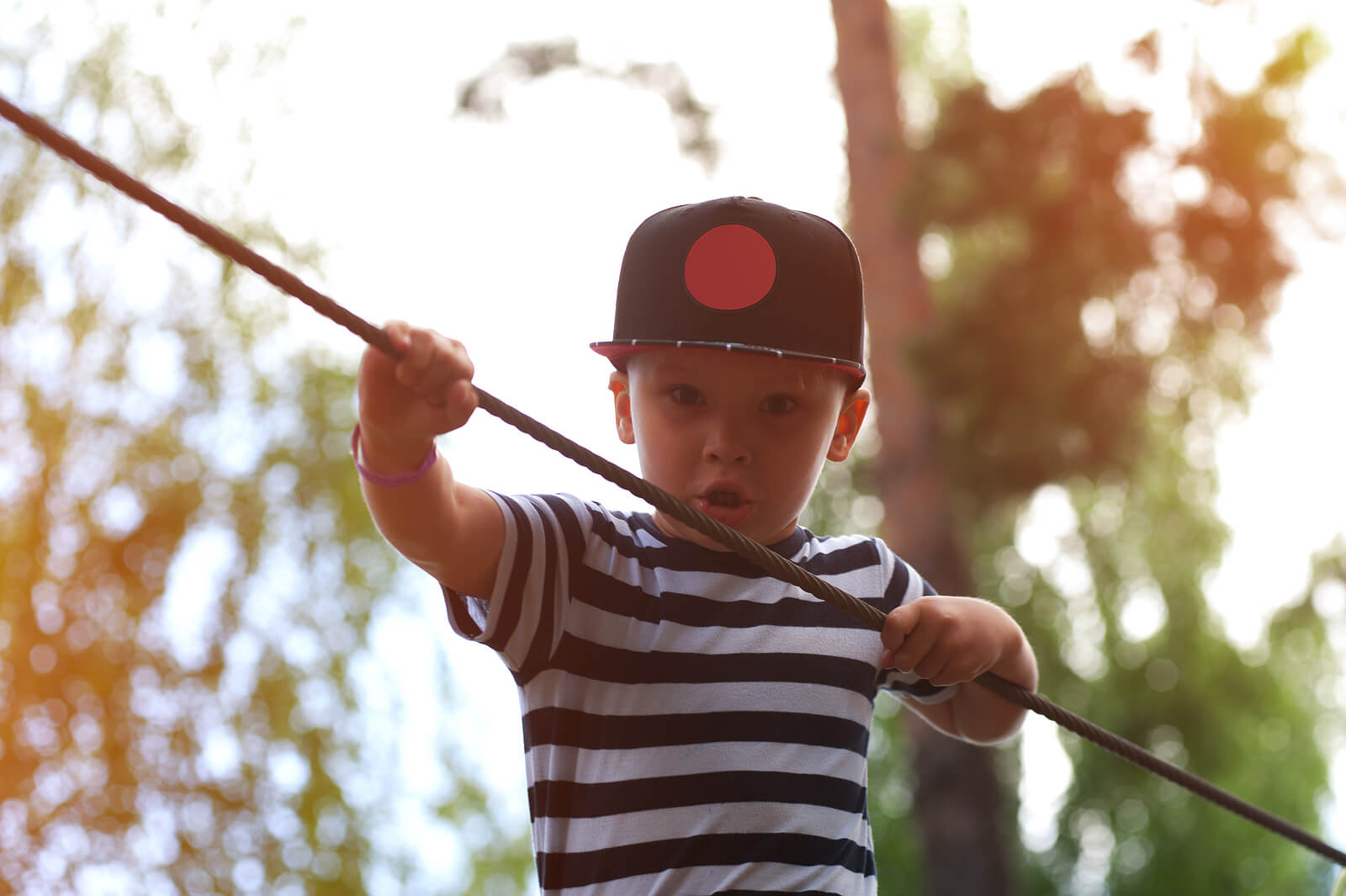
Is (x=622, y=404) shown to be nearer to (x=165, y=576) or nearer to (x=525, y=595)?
(x=525, y=595)

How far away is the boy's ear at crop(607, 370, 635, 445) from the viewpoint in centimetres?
102

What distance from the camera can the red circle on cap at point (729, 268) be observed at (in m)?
0.96

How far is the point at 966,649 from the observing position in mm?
997

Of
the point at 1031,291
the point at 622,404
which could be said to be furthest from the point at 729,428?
the point at 1031,291

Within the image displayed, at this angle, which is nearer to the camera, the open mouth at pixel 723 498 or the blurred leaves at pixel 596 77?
the open mouth at pixel 723 498

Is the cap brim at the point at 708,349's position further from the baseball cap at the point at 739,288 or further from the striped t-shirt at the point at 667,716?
the striped t-shirt at the point at 667,716

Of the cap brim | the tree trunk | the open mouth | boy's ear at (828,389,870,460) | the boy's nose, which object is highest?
the tree trunk

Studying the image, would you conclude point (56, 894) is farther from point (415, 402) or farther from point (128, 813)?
point (415, 402)

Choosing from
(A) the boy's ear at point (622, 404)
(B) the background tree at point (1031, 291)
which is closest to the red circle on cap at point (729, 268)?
(A) the boy's ear at point (622, 404)

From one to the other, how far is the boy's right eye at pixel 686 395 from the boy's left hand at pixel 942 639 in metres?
0.21

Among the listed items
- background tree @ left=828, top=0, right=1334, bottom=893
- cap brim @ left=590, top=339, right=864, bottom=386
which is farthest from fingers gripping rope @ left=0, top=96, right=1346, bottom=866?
background tree @ left=828, top=0, right=1334, bottom=893

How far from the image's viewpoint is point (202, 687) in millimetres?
3648

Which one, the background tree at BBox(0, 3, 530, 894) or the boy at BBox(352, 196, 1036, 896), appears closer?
the boy at BBox(352, 196, 1036, 896)

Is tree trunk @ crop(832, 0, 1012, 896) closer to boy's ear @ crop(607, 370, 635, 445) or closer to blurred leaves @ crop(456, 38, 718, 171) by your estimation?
blurred leaves @ crop(456, 38, 718, 171)
